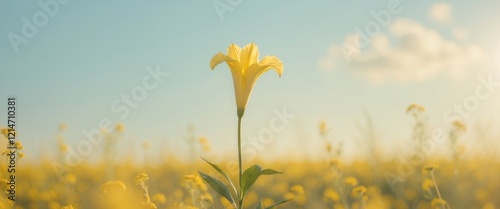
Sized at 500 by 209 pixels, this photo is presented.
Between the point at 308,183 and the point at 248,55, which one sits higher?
the point at 248,55

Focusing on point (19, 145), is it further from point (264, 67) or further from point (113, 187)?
point (264, 67)

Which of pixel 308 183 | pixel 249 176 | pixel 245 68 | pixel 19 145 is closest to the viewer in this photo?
pixel 249 176

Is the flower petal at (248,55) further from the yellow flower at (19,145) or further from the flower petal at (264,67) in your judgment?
the yellow flower at (19,145)

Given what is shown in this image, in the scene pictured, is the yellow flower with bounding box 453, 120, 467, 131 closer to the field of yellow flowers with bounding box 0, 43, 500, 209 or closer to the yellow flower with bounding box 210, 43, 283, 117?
the field of yellow flowers with bounding box 0, 43, 500, 209

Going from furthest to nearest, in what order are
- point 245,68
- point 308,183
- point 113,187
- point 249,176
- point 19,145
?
point 308,183 → point 19,145 → point 113,187 → point 245,68 → point 249,176

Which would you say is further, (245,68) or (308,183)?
(308,183)

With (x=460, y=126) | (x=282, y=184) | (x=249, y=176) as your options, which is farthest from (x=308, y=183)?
(x=249, y=176)

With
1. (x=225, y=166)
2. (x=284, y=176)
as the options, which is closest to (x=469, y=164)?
(x=284, y=176)
